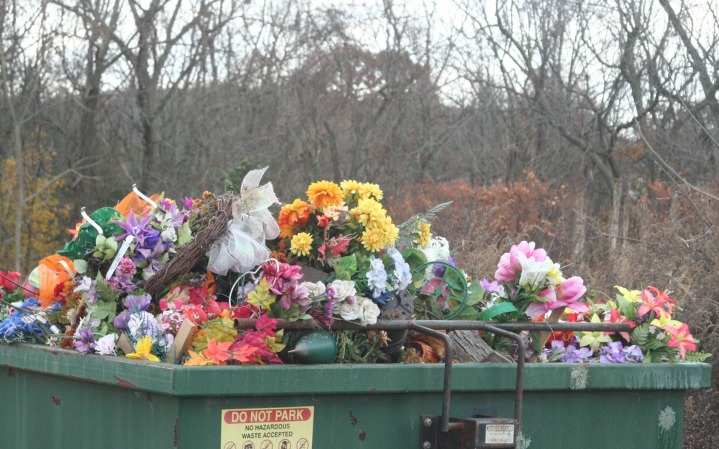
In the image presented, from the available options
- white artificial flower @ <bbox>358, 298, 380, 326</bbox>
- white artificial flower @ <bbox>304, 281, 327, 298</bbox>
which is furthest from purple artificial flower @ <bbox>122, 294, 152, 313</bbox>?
white artificial flower @ <bbox>358, 298, 380, 326</bbox>

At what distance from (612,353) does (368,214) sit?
1004mm

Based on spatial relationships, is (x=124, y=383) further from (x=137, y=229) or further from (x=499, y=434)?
(x=499, y=434)

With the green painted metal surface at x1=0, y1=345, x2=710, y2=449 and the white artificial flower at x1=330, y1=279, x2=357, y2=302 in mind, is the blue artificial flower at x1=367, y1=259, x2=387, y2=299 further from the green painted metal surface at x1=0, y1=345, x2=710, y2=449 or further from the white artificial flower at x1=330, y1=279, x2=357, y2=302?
the green painted metal surface at x1=0, y1=345, x2=710, y2=449

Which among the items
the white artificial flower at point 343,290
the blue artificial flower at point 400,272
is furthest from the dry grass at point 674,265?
the white artificial flower at point 343,290

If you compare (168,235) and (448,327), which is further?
(168,235)

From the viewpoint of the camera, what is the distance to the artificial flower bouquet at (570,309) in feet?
11.3

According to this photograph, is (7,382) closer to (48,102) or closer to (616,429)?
(616,429)

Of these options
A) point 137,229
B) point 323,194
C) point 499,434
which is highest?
point 323,194

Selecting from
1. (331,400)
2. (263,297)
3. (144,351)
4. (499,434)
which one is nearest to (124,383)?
(144,351)

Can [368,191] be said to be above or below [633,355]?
above

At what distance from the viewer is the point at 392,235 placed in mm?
3385

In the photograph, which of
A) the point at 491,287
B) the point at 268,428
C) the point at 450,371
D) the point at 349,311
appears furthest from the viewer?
the point at 491,287

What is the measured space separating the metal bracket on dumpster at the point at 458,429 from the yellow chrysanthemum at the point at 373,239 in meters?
0.44

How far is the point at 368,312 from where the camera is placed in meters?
3.03
